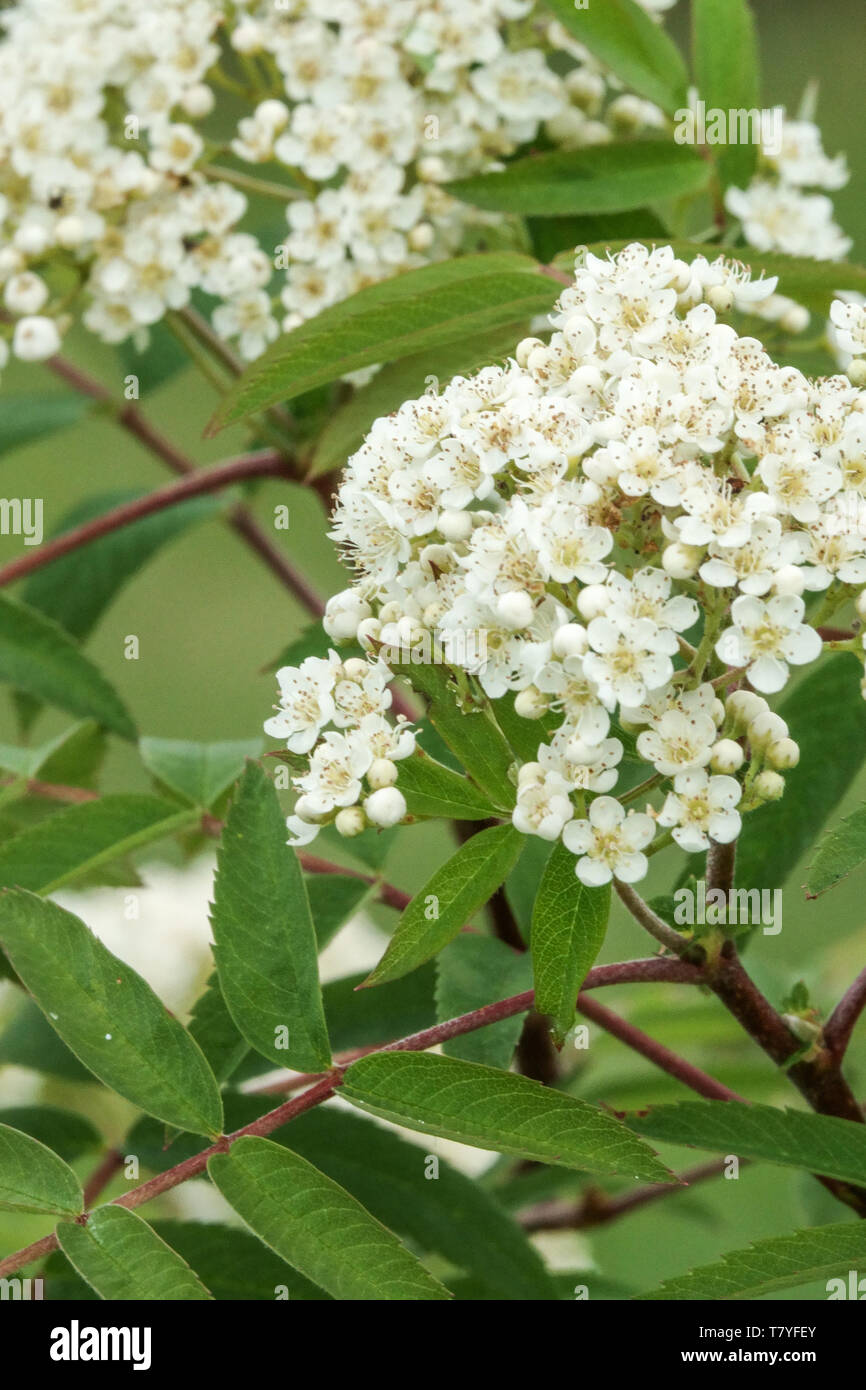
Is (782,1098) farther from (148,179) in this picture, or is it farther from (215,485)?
(148,179)

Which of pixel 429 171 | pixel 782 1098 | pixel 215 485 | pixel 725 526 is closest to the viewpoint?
pixel 725 526

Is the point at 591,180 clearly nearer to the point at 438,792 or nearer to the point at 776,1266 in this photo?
the point at 438,792

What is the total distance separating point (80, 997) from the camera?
0.72 m

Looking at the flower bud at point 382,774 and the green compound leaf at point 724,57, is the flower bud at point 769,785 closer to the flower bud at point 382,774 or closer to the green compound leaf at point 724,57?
the flower bud at point 382,774

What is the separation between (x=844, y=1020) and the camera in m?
0.80

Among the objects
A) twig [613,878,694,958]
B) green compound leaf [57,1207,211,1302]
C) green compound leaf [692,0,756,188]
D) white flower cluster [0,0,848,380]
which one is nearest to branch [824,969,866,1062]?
twig [613,878,694,958]

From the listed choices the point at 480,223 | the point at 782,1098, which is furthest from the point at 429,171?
the point at 782,1098

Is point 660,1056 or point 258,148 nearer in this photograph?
point 660,1056

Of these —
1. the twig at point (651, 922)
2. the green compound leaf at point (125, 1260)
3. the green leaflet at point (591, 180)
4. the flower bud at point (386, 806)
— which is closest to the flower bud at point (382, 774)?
the flower bud at point (386, 806)

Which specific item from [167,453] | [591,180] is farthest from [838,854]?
[167,453]

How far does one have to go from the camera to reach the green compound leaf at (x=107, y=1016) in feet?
2.33

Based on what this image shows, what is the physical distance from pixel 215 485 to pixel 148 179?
22 cm

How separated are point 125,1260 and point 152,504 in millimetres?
623

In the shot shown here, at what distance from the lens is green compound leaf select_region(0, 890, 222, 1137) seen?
27.9 inches
